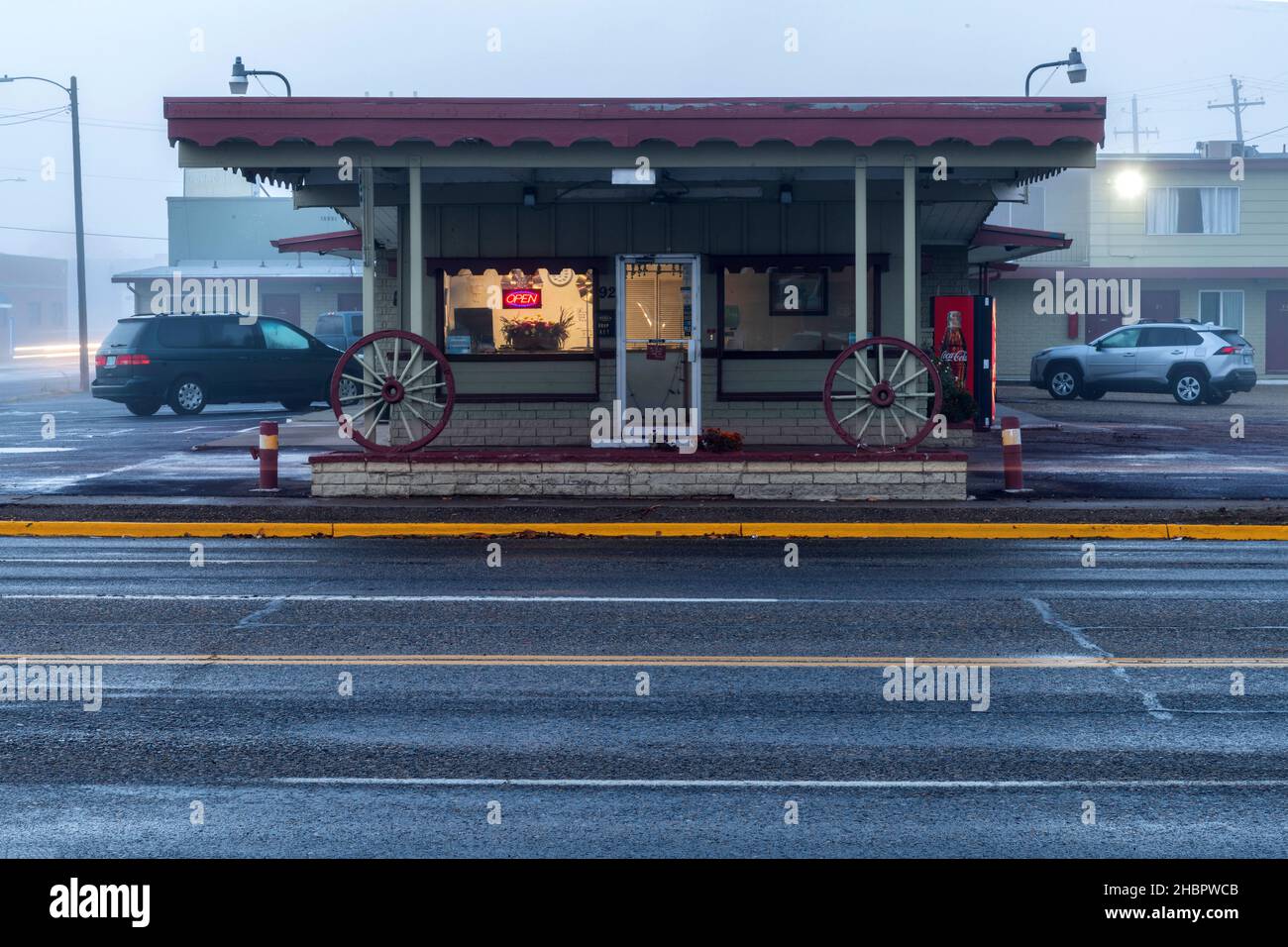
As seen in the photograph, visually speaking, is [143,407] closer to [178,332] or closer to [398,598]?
[178,332]

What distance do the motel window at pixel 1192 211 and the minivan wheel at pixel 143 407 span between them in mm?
29556

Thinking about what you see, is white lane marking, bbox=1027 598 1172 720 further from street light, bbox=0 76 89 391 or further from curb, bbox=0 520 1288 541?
street light, bbox=0 76 89 391

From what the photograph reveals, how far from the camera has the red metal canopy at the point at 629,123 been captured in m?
16.2

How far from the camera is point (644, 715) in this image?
762 centimetres

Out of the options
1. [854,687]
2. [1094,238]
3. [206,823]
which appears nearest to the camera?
[206,823]

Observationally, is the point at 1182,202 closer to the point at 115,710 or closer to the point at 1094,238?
the point at 1094,238

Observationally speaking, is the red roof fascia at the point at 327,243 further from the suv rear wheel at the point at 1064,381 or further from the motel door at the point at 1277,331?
the motel door at the point at 1277,331

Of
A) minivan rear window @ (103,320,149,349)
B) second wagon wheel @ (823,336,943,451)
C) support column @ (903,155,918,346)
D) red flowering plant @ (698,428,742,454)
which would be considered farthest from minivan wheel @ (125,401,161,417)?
support column @ (903,155,918,346)

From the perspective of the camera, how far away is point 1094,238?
4628 cm

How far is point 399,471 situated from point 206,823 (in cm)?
1101

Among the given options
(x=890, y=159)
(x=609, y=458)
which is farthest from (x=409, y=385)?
(x=890, y=159)

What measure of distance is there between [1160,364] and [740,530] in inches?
877

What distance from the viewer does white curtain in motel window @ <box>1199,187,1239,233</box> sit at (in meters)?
46.2

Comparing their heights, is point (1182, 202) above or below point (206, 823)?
above
